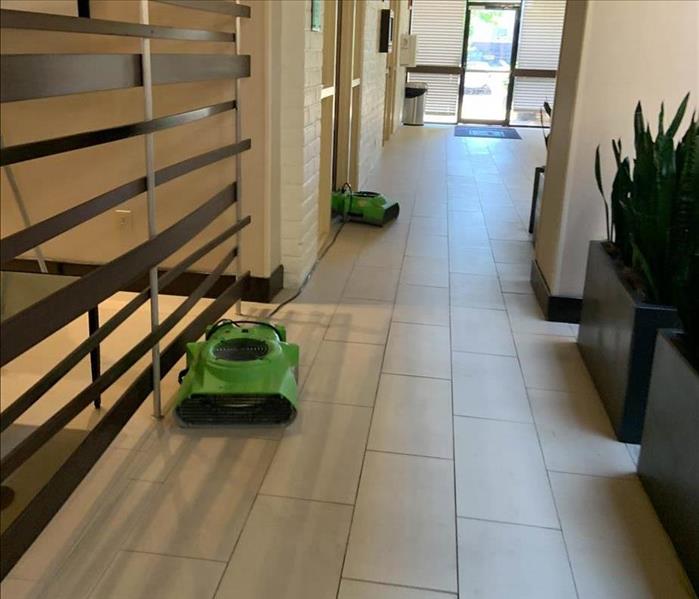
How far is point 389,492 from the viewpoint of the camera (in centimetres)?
207

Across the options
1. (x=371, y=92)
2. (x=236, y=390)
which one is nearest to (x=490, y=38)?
(x=371, y=92)

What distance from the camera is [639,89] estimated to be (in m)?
3.07

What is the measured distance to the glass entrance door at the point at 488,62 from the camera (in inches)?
485

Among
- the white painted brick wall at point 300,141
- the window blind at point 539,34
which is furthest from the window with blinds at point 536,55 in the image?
the white painted brick wall at point 300,141

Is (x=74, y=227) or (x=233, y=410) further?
(x=233, y=410)

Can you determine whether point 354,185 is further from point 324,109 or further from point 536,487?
point 536,487

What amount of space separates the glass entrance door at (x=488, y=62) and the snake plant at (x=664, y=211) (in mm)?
10520

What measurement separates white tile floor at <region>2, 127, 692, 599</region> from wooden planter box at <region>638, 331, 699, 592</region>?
0.21 ft

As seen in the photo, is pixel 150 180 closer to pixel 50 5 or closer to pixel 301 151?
pixel 301 151

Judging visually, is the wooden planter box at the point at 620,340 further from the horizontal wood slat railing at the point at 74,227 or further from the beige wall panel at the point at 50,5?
the beige wall panel at the point at 50,5

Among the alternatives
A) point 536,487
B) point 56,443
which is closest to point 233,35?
point 56,443

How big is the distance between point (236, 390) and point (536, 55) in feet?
37.5

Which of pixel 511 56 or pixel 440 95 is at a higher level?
pixel 511 56

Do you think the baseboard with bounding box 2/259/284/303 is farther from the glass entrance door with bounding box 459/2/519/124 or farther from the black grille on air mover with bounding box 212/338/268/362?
the glass entrance door with bounding box 459/2/519/124
